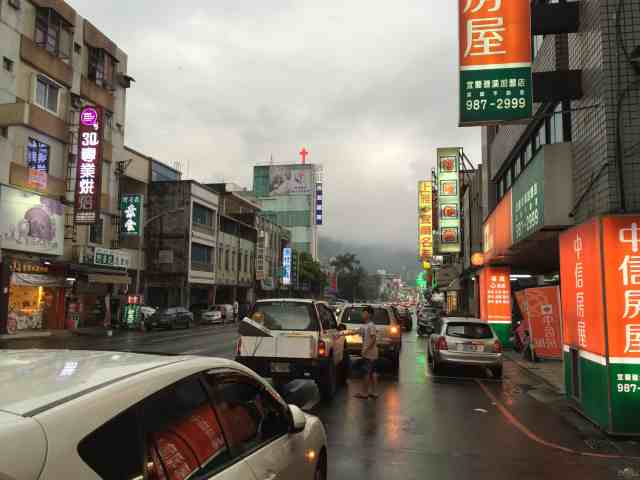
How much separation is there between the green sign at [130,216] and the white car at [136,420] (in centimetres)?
3347

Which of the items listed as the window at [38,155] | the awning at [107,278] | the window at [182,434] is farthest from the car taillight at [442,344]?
the awning at [107,278]

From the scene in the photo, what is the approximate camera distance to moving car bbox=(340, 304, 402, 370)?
15422 mm

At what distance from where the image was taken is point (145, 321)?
112ft

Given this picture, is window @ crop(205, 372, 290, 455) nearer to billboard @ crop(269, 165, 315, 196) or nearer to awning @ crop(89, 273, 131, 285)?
awning @ crop(89, 273, 131, 285)

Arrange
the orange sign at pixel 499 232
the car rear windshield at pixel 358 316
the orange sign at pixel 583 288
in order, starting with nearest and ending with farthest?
the orange sign at pixel 583 288
the car rear windshield at pixel 358 316
the orange sign at pixel 499 232

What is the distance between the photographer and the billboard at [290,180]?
126438 millimetres

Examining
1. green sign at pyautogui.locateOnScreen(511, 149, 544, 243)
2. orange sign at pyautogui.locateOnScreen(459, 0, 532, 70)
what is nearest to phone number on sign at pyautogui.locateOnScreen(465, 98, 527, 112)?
orange sign at pyautogui.locateOnScreen(459, 0, 532, 70)

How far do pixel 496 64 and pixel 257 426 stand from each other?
9.24 metres

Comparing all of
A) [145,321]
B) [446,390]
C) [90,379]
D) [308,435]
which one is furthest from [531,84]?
[145,321]

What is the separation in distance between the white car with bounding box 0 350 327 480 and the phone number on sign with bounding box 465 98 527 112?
Result: 328 inches

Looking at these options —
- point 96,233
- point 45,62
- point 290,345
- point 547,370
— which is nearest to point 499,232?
point 547,370

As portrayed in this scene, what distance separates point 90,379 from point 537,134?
16.2 m

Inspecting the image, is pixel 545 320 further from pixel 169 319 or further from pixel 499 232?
pixel 169 319

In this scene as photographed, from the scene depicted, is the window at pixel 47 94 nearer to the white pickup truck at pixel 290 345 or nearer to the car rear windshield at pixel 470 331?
the white pickup truck at pixel 290 345
